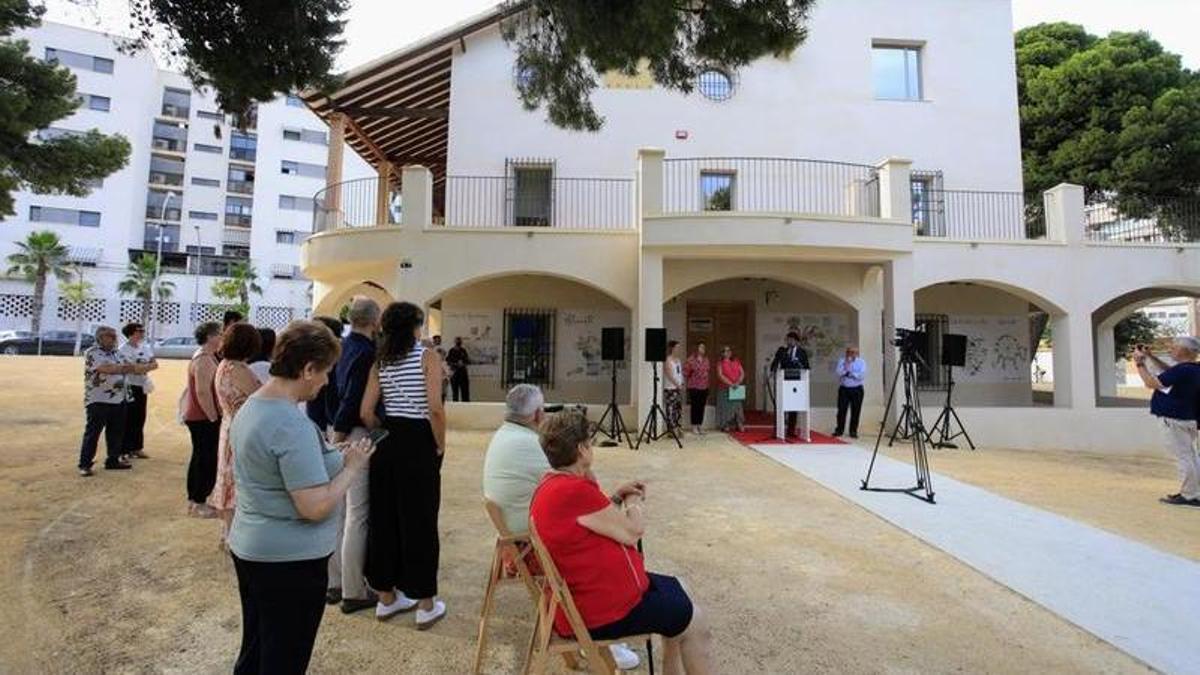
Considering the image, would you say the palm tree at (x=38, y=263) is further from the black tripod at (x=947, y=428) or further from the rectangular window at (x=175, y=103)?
the black tripod at (x=947, y=428)

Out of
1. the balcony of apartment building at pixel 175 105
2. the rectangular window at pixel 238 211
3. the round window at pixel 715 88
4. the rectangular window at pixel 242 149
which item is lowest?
the round window at pixel 715 88

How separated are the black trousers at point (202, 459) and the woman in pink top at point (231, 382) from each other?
1621mm

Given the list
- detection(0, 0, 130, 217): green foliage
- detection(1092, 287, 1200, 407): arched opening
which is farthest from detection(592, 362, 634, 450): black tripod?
detection(0, 0, 130, 217): green foliage

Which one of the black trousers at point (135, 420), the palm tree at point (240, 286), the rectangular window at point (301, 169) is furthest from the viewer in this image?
the rectangular window at point (301, 169)

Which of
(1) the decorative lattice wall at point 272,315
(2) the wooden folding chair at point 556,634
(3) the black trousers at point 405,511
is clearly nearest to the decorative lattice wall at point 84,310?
(1) the decorative lattice wall at point 272,315

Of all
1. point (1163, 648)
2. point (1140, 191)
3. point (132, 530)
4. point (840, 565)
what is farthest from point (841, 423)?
point (1140, 191)

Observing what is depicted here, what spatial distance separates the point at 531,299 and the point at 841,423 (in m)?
6.54

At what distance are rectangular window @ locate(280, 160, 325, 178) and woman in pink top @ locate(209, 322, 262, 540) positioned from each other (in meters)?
49.5

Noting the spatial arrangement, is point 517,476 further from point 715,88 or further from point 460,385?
point 715,88

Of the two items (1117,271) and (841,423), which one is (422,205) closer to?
(841,423)

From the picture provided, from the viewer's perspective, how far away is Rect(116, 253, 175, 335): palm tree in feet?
129

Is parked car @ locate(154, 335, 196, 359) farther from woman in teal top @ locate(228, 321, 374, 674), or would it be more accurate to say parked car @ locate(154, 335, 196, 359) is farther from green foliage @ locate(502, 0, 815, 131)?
woman in teal top @ locate(228, 321, 374, 674)

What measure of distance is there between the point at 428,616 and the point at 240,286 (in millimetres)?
44853

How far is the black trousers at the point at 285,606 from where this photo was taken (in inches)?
75.2
